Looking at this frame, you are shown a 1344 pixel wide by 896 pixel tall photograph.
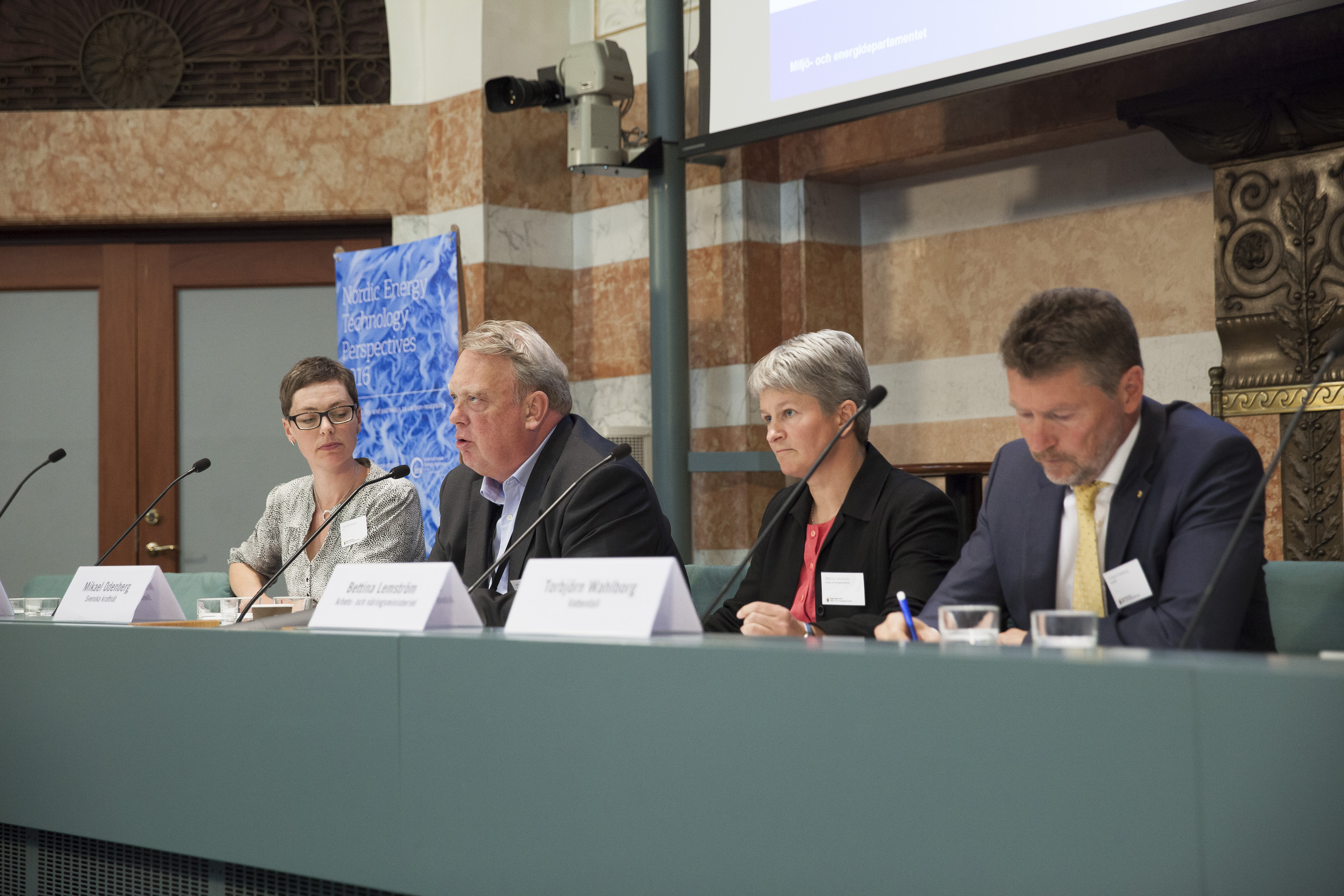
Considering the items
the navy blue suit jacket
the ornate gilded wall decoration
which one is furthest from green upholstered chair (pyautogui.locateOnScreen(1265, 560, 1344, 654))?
the ornate gilded wall decoration

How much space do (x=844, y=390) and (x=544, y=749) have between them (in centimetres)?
131

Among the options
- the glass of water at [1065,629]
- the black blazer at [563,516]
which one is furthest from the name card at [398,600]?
the glass of water at [1065,629]

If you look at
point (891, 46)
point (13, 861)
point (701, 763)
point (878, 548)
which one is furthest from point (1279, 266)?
point (13, 861)

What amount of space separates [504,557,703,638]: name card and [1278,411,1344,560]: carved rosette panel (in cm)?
→ 251

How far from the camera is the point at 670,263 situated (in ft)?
15.1

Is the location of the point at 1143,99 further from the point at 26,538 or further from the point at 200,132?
the point at 26,538

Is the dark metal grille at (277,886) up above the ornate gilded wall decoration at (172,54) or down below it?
below

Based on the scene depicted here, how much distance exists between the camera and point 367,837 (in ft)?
4.82

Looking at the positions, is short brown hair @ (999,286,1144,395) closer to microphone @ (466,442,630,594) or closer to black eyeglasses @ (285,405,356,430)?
microphone @ (466,442,630,594)

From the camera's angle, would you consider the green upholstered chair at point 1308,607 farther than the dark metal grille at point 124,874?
Yes

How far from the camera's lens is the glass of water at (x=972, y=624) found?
134cm

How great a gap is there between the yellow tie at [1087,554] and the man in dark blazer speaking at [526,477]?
0.80 meters

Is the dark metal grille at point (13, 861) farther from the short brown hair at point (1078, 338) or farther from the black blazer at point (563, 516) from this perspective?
the short brown hair at point (1078, 338)

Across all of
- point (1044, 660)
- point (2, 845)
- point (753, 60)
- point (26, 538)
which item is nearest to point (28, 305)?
point (26, 538)
